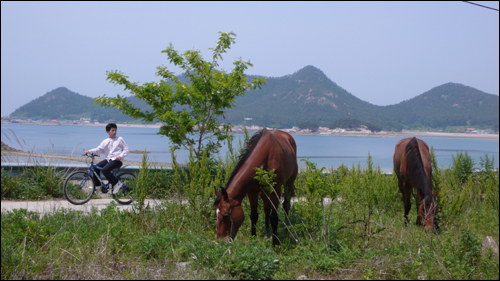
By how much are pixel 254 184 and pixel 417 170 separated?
280 cm

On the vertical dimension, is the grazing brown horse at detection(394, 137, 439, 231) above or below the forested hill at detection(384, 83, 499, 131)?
below

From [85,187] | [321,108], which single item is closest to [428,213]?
[85,187]

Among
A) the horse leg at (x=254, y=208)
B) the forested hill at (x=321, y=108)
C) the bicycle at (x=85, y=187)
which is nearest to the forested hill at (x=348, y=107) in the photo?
the forested hill at (x=321, y=108)

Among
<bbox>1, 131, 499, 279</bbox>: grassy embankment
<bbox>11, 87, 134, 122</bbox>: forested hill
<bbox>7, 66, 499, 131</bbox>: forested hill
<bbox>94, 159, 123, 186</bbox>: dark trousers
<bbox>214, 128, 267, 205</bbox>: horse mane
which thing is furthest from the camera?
<bbox>11, 87, 134, 122</bbox>: forested hill

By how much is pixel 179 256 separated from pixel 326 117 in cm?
12213

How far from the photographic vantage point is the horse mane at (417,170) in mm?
5211

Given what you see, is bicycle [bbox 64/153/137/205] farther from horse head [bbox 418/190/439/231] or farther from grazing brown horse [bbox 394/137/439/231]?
horse head [bbox 418/190/439/231]

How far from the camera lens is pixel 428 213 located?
475 centimetres

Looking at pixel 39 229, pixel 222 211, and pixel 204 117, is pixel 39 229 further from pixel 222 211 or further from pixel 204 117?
pixel 204 117

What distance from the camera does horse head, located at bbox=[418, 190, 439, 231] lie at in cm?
479

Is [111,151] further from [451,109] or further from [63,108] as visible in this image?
[63,108]

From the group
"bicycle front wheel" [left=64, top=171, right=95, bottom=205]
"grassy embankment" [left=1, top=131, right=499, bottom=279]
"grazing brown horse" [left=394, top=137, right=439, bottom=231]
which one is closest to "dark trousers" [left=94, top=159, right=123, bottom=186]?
"bicycle front wheel" [left=64, top=171, right=95, bottom=205]

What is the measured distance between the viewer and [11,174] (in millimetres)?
8508

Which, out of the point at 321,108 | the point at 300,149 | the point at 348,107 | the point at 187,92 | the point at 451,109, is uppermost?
the point at 348,107
